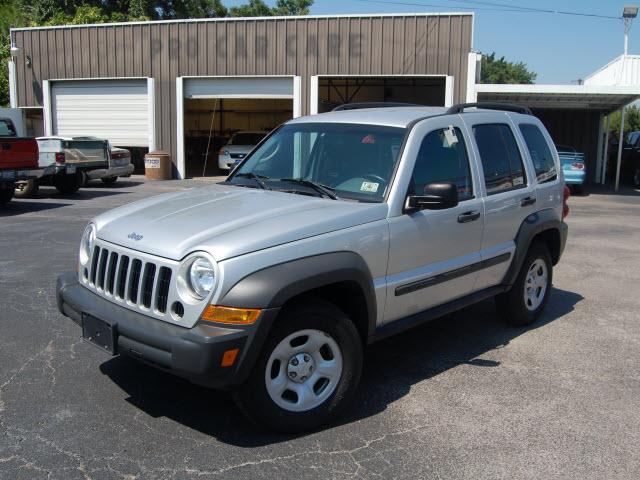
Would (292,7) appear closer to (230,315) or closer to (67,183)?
(67,183)

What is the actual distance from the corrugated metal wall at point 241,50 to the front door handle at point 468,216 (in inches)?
622

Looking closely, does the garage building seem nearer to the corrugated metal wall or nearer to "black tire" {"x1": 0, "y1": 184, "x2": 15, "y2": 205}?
the corrugated metal wall

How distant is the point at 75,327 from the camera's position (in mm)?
5395

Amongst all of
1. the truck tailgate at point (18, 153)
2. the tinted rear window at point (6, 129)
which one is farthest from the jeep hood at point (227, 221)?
the tinted rear window at point (6, 129)

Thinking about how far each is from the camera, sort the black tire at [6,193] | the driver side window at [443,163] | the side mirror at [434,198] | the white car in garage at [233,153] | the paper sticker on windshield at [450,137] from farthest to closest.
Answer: the white car in garage at [233,153] < the black tire at [6,193] < the paper sticker on windshield at [450,137] < the driver side window at [443,163] < the side mirror at [434,198]

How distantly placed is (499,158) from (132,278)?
123 inches

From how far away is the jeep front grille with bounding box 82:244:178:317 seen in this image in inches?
134

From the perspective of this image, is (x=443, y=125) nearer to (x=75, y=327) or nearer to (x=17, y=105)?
(x=75, y=327)

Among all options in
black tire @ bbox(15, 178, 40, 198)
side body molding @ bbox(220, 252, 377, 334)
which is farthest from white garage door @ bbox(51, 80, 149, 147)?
side body molding @ bbox(220, 252, 377, 334)

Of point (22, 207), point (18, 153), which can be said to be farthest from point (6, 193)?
point (18, 153)

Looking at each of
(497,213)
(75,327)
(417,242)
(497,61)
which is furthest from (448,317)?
(497,61)

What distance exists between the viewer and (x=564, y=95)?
727 inches

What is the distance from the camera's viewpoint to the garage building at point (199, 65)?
774 inches

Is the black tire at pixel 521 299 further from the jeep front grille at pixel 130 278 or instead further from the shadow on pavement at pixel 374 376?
the jeep front grille at pixel 130 278
